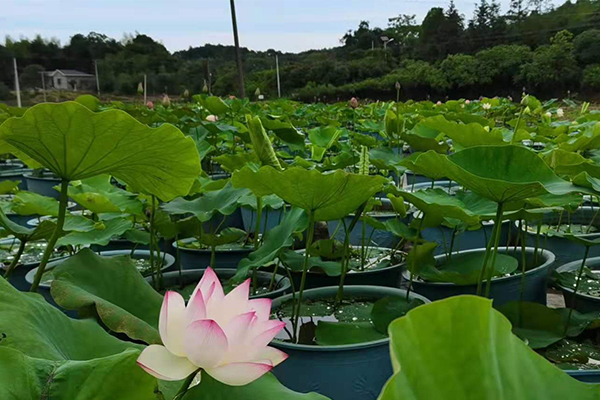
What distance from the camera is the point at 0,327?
0.49m

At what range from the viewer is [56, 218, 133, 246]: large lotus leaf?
1.34 metres

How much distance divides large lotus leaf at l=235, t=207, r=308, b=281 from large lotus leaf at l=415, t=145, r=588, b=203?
32 cm

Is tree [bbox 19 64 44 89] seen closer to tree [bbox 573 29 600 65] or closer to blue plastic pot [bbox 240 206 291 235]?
blue plastic pot [bbox 240 206 291 235]

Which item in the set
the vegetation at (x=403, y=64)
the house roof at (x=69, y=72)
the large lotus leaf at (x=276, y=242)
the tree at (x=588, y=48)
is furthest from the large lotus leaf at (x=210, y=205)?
the house roof at (x=69, y=72)

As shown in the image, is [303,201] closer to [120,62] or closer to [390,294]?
[390,294]

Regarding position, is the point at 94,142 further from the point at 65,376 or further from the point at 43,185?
the point at 43,185

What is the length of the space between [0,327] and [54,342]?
0.20ft

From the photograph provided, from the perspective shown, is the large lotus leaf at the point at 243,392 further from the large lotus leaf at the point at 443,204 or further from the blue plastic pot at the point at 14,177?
the blue plastic pot at the point at 14,177

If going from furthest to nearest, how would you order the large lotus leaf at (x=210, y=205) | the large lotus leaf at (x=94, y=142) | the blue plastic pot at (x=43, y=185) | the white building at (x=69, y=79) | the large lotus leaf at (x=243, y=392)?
the white building at (x=69, y=79) → the blue plastic pot at (x=43, y=185) → the large lotus leaf at (x=210, y=205) → the large lotus leaf at (x=94, y=142) → the large lotus leaf at (x=243, y=392)

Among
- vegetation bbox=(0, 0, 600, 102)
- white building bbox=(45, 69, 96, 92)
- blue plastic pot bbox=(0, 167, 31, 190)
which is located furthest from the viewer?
white building bbox=(45, 69, 96, 92)

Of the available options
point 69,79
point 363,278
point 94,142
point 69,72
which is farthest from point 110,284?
point 69,72

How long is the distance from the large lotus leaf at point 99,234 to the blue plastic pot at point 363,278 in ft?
1.59

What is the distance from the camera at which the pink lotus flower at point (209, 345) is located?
352 mm

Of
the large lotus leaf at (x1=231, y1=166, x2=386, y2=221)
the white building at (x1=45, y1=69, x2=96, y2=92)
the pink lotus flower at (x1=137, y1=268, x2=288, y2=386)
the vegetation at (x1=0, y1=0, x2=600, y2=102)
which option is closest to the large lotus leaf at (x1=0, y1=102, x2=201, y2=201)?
the large lotus leaf at (x1=231, y1=166, x2=386, y2=221)
